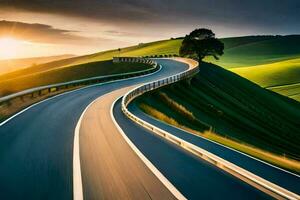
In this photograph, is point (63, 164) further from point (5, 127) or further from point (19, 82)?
point (19, 82)

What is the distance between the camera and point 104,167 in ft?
37.8

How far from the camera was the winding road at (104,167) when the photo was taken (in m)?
8.93

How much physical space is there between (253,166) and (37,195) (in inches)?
225

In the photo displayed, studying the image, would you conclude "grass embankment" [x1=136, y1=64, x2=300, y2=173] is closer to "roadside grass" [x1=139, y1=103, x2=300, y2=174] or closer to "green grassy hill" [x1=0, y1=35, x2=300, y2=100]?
"roadside grass" [x1=139, y1=103, x2=300, y2=174]

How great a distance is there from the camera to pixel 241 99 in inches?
2312

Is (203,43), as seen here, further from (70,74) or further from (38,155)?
(38,155)

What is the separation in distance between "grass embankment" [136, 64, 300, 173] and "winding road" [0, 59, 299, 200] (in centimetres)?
593

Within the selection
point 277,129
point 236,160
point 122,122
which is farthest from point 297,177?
point 277,129

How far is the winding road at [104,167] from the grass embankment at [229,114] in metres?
5.93

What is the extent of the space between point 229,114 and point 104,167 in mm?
32507

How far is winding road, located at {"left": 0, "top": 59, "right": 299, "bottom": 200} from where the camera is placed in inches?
352

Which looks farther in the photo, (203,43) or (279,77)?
(279,77)

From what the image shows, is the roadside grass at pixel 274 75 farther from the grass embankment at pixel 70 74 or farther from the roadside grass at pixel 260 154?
the roadside grass at pixel 260 154

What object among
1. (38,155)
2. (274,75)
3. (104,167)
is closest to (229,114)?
(38,155)
